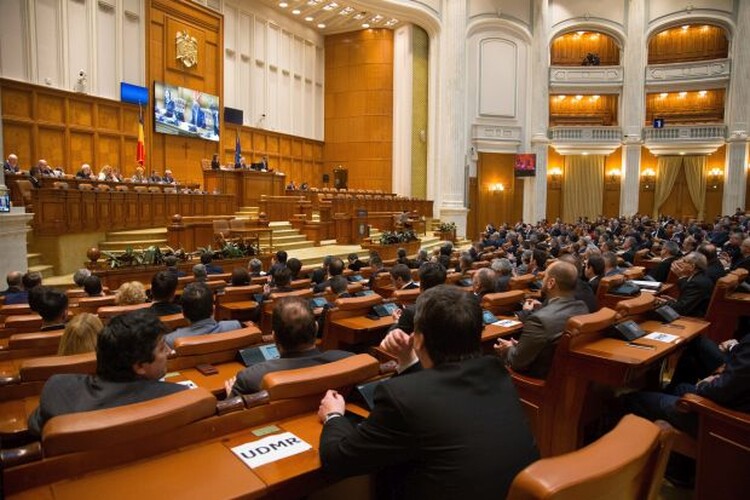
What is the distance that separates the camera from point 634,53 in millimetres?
20719

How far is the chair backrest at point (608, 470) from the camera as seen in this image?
41.7 inches

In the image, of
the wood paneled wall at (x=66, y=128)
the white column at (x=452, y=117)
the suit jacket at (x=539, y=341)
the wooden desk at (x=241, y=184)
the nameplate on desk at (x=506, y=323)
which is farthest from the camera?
the white column at (x=452, y=117)

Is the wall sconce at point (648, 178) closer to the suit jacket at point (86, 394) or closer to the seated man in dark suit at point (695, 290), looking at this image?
the seated man in dark suit at point (695, 290)

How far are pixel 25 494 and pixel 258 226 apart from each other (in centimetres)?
956

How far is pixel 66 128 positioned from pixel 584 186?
18.7m

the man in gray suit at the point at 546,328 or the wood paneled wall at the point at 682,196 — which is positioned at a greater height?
the wood paneled wall at the point at 682,196

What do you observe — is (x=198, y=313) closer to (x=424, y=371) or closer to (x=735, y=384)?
(x=424, y=371)

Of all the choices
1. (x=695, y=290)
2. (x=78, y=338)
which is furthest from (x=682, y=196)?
(x=78, y=338)

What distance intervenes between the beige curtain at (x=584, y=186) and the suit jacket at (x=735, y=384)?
2104 cm

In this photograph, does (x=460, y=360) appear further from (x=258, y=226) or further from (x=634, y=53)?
(x=634, y=53)

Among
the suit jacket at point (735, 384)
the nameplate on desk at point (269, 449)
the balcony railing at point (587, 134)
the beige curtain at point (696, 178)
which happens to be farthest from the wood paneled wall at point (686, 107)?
the nameplate on desk at point (269, 449)

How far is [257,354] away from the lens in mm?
2621

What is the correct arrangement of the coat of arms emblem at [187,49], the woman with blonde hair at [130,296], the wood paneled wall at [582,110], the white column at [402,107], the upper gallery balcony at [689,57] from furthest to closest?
the wood paneled wall at [582,110]
the upper gallery balcony at [689,57]
the white column at [402,107]
the coat of arms emblem at [187,49]
the woman with blonde hair at [130,296]

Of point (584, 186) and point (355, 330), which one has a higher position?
point (584, 186)
